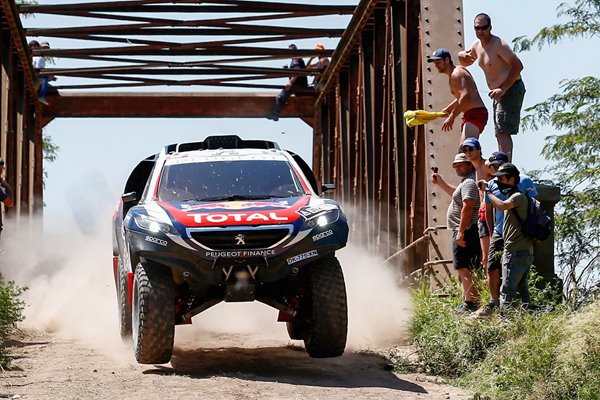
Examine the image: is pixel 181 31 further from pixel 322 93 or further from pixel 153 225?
pixel 153 225

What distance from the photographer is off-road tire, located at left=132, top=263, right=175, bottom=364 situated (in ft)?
33.8

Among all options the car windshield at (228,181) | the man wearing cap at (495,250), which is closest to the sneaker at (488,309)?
the man wearing cap at (495,250)

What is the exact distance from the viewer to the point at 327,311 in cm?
1052

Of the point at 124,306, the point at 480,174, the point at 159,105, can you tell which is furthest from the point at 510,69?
the point at 159,105

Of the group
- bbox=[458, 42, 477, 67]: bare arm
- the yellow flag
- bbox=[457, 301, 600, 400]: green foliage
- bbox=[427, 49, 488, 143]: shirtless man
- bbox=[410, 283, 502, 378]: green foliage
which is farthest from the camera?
the yellow flag

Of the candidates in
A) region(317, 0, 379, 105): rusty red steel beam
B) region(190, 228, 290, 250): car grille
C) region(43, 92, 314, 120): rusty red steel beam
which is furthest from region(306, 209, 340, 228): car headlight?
region(43, 92, 314, 120): rusty red steel beam

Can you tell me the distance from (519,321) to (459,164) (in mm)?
2579

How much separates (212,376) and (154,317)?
72 cm

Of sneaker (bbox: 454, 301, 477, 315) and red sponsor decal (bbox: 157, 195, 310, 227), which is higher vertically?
red sponsor decal (bbox: 157, 195, 310, 227)

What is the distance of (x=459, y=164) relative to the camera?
12148 mm

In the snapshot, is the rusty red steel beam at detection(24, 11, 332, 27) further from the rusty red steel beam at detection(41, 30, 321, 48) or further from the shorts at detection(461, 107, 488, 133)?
the shorts at detection(461, 107, 488, 133)

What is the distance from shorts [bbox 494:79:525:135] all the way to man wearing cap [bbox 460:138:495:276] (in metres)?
0.33

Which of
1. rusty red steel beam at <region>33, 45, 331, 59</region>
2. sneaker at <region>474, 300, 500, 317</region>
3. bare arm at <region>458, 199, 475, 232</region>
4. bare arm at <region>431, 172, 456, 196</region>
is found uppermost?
rusty red steel beam at <region>33, 45, 331, 59</region>

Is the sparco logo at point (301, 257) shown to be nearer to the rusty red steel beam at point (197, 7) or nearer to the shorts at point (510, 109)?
the shorts at point (510, 109)
